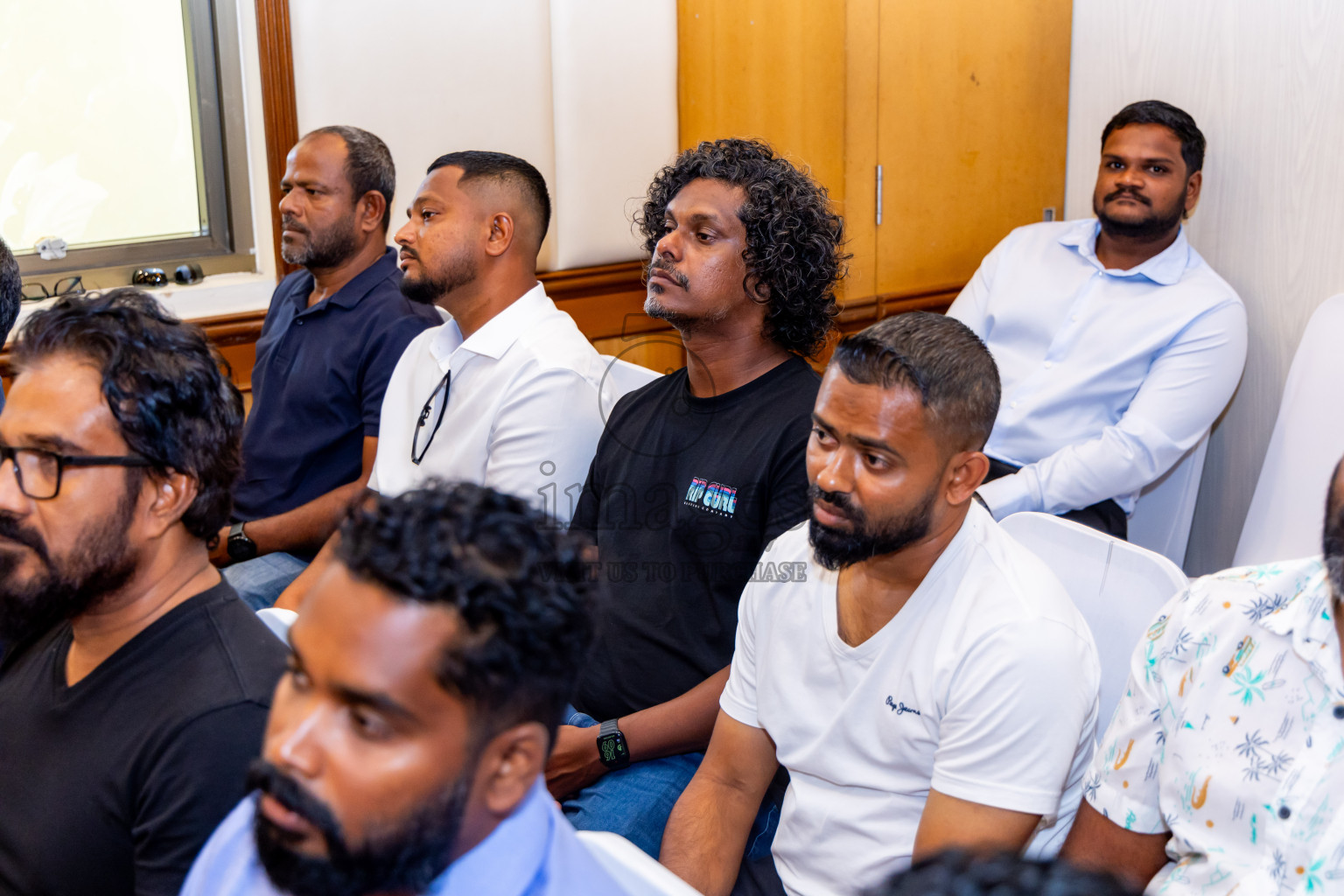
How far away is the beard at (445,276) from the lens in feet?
7.54

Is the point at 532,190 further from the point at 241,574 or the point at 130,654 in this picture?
the point at 130,654

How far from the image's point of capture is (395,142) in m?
3.03

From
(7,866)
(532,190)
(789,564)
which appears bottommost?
(7,866)

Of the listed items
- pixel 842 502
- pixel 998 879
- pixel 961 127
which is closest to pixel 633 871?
pixel 998 879

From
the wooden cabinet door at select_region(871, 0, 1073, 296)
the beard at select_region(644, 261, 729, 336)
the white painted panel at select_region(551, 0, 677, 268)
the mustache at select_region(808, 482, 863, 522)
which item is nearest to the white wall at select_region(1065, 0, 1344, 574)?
the wooden cabinet door at select_region(871, 0, 1073, 296)

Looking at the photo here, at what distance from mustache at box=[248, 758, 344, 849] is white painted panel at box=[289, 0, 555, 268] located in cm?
249

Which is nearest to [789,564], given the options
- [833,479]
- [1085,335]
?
[833,479]

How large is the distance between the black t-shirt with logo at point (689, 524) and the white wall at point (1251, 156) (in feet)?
4.48

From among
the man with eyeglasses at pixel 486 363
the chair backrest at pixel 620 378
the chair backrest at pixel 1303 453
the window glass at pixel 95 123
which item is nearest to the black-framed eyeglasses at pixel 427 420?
the man with eyeglasses at pixel 486 363

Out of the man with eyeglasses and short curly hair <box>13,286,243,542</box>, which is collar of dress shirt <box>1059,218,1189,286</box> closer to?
the man with eyeglasses

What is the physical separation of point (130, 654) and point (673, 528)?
0.85 m

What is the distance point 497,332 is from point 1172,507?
1.65 m

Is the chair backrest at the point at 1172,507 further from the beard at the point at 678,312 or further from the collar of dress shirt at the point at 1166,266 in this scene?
the beard at the point at 678,312

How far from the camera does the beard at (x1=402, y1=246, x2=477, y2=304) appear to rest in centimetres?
230
